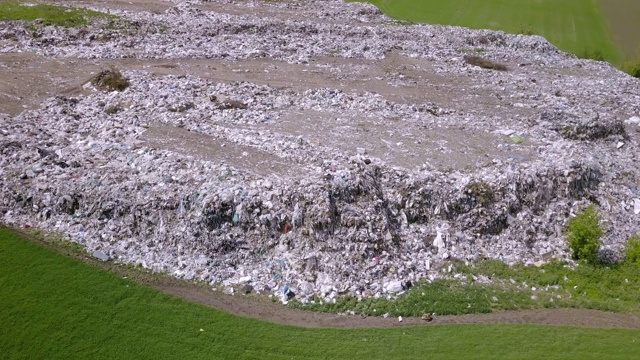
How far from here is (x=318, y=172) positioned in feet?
50.0

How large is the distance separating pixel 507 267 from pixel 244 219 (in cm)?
752

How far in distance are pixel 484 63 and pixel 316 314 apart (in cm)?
1738

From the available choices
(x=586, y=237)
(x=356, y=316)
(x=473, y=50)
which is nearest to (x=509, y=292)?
(x=586, y=237)

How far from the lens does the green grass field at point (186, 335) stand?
1133 centimetres

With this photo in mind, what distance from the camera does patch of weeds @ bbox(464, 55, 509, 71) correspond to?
24.7m

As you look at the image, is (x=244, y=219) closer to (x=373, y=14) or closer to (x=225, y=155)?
(x=225, y=155)

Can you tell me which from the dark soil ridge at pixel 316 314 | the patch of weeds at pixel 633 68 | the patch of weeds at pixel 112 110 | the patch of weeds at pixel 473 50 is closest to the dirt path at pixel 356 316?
the dark soil ridge at pixel 316 314

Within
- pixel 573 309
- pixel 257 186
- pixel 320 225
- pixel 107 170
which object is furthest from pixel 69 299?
pixel 573 309

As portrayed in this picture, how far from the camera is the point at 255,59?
920 inches

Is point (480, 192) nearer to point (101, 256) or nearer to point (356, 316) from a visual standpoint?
point (356, 316)

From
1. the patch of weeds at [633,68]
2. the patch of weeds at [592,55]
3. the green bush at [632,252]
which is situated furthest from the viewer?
the patch of weeds at [592,55]

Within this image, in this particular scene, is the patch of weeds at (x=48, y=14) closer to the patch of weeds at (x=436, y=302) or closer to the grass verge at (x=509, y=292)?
the patch of weeds at (x=436, y=302)

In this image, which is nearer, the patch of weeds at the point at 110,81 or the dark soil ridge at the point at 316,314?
the dark soil ridge at the point at 316,314

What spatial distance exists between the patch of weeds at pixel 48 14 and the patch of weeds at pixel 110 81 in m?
6.97
